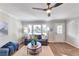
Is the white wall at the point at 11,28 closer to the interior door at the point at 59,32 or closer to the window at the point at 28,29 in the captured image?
the window at the point at 28,29

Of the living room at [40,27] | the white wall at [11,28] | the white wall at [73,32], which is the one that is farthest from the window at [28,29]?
the white wall at [73,32]

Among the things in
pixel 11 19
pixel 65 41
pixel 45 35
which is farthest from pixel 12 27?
pixel 65 41

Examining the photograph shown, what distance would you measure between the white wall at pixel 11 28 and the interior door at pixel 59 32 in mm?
724

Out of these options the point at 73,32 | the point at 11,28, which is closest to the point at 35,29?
the point at 11,28

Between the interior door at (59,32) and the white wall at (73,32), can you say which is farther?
the interior door at (59,32)

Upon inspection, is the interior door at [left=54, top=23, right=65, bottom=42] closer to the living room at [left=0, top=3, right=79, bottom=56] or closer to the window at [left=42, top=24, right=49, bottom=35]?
the living room at [left=0, top=3, right=79, bottom=56]

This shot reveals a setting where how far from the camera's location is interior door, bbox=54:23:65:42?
1.86 m

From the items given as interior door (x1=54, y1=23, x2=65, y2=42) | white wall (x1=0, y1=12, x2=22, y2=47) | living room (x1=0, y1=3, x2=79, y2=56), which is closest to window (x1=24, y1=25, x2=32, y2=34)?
living room (x1=0, y1=3, x2=79, y2=56)

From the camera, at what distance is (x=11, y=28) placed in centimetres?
187

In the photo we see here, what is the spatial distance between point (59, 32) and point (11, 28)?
38.1 inches

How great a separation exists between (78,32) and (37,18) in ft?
2.61

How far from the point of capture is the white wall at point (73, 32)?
1.76 metres

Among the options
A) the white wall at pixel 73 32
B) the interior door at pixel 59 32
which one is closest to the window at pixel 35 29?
the interior door at pixel 59 32

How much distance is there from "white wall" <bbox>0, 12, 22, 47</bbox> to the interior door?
724mm
